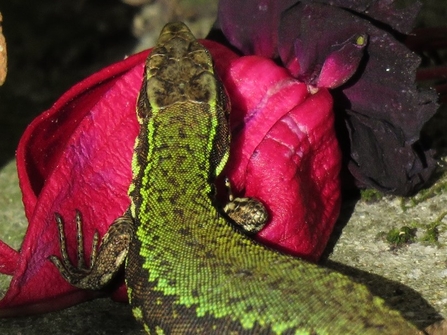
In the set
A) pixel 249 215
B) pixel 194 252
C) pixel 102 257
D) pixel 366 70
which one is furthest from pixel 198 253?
pixel 366 70

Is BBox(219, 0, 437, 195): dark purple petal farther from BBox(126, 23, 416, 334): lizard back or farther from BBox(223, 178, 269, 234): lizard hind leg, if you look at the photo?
BBox(223, 178, 269, 234): lizard hind leg

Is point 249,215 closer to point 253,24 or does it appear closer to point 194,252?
point 194,252

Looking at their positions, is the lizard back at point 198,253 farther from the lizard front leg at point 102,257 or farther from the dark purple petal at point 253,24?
the dark purple petal at point 253,24

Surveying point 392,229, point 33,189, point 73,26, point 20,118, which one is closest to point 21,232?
point 33,189

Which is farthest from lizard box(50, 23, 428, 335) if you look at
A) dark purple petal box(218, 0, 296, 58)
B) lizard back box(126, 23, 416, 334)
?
dark purple petal box(218, 0, 296, 58)

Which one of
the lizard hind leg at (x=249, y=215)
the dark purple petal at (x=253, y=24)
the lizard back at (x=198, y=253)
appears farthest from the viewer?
the dark purple petal at (x=253, y=24)

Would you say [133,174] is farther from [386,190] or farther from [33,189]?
[386,190]

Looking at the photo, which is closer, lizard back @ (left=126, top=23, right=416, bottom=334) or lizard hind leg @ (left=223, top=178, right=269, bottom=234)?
lizard back @ (left=126, top=23, right=416, bottom=334)

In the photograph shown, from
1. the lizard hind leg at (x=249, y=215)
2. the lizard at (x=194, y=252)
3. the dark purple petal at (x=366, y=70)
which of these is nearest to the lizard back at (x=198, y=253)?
the lizard at (x=194, y=252)
